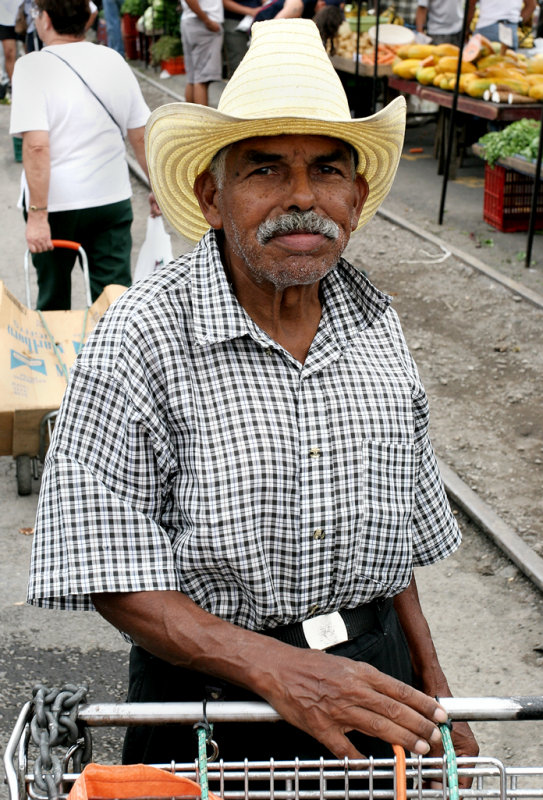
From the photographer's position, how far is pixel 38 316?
16.6 ft

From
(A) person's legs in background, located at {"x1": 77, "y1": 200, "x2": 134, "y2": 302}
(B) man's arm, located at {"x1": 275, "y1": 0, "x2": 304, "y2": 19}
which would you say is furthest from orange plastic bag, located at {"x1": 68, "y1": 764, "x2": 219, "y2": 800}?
(B) man's arm, located at {"x1": 275, "y1": 0, "x2": 304, "y2": 19}

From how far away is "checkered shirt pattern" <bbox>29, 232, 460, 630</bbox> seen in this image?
5.75 feet

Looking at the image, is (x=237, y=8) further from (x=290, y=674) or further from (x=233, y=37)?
(x=290, y=674)

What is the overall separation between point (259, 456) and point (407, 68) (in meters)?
9.66

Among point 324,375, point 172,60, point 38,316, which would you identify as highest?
point 324,375

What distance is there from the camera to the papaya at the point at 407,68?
34.8 ft

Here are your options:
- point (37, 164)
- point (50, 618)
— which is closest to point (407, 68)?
point (37, 164)

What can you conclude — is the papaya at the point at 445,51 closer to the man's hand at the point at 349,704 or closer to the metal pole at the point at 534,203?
the metal pole at the point at 534,203

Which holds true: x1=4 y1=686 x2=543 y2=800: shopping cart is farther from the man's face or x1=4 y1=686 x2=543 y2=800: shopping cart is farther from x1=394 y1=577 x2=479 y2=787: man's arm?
the man's face

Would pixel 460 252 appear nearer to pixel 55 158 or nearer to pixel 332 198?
pixel 55 158

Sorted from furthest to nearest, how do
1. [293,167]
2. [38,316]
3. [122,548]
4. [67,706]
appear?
1. [38,316]
2. [293,167]
3. [122,548]
4. [67,706]

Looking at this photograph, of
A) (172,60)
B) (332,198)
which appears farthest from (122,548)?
(172,60)

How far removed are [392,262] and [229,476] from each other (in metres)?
6.60

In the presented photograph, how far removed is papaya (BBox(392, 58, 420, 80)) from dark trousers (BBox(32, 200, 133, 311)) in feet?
20.0
